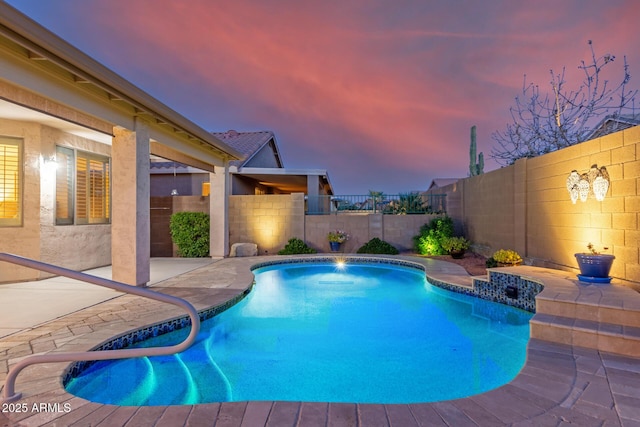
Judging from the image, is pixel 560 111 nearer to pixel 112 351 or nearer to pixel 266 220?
pixel 266 220

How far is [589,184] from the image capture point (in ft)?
20.5

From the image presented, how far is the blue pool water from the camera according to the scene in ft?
11.9

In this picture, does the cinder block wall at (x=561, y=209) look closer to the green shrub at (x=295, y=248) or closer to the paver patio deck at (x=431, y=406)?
the paver patio deck at (x=431, y=406)

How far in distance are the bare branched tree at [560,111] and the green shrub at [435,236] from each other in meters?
5.89

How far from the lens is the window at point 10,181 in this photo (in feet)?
22.9

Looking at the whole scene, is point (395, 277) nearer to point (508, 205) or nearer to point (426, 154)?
point (508, 205)

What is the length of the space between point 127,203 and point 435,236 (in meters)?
10.3

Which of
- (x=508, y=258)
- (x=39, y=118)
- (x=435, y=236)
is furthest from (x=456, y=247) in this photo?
(x=39, y=118)

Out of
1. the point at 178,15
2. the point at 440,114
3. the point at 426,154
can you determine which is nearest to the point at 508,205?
the point at 440,114

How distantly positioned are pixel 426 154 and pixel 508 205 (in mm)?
27269

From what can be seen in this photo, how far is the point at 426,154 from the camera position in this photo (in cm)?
3528

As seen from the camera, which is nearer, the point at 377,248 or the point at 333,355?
the point at 333,355

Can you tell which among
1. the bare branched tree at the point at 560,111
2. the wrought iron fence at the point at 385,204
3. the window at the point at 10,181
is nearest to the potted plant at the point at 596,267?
the wrought iron fence at the point at 385,204

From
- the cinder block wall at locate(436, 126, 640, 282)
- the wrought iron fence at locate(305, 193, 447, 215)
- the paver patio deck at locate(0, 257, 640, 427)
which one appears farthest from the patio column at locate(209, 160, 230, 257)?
the cinder block wall at locate(436, 126, 640, 282)
